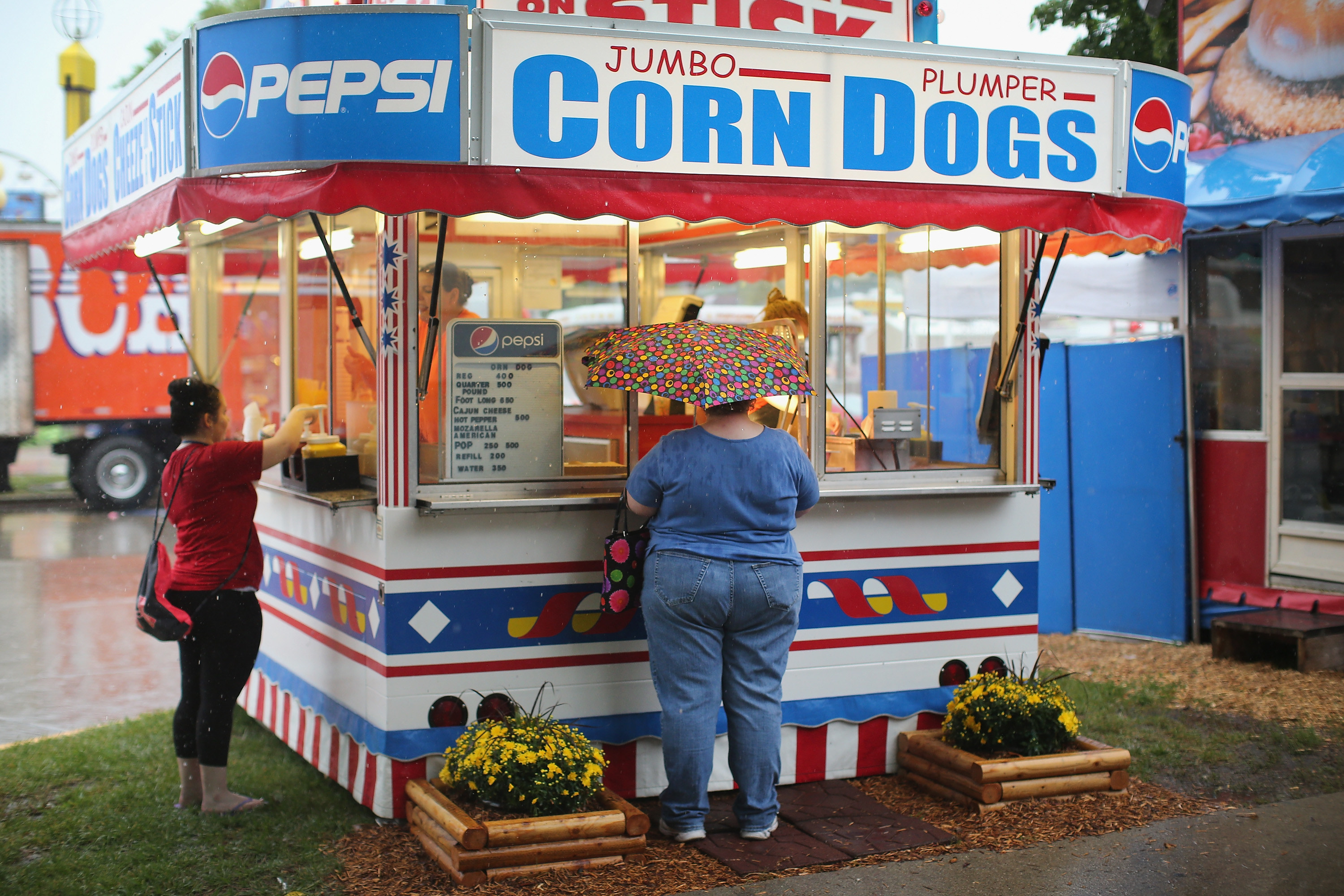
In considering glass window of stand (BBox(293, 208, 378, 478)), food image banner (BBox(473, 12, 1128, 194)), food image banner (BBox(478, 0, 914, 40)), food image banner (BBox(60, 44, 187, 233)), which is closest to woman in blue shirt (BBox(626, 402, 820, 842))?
food image banner (BBox(473, 12, 1128, 194))

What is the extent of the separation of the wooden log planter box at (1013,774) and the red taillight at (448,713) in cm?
208

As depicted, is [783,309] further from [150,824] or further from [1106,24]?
[1106,24]

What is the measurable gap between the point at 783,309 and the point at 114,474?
14.9 meters

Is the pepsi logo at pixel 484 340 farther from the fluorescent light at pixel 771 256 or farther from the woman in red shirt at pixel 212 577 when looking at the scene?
the fluorescent light at pixel 771 256

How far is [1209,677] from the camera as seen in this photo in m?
7.96

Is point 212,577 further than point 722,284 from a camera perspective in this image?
No

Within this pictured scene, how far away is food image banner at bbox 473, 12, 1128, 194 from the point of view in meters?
4.66

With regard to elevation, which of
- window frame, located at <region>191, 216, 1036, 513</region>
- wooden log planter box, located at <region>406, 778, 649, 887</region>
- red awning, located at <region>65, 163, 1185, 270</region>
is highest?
red awning, located at <region>65, 163, 1185, 270</region>

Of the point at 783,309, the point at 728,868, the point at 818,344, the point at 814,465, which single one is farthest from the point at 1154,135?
the point at 728,868

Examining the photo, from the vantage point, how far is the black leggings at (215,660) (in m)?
5.33

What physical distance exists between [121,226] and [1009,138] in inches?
155

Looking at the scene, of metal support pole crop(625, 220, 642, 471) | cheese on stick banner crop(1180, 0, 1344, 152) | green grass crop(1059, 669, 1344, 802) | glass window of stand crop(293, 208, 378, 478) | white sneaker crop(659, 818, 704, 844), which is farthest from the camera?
cheese on stick banner crop(1180, 0, 1344, 152)

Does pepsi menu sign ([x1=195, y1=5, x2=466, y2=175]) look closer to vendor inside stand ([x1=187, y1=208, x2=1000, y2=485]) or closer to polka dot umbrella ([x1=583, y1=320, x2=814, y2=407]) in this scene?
vendor inside stand ([x1=187, y1=208, x2=1000, y2=485])

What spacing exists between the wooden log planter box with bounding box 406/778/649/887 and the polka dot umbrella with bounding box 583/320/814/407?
5.26 ft
